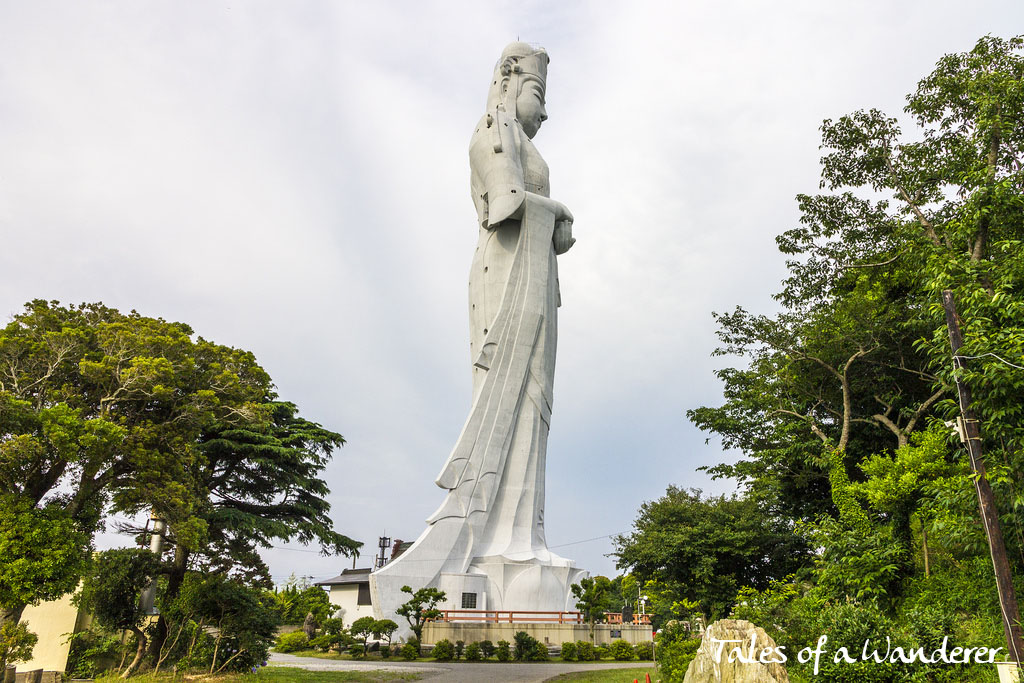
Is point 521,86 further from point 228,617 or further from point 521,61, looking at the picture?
point 228,617

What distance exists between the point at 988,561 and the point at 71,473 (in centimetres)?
1302

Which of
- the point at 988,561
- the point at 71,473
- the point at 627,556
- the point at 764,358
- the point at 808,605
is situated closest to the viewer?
the point at 988,561

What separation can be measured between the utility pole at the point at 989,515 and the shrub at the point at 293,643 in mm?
20062

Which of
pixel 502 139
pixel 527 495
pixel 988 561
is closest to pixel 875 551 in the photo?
pixel 988 561

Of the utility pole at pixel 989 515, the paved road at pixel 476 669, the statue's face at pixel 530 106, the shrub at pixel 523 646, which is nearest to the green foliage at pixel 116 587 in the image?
the paved road at pixel 476 669

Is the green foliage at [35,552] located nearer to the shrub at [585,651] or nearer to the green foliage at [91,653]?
the green foliage at [91,653]

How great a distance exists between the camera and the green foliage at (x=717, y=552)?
19516 millimetres

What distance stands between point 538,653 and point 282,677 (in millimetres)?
5635

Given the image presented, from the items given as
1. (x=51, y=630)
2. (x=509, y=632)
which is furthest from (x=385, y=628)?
(x=51, y=630)

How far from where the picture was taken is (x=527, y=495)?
18562 mm

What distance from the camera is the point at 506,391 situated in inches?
736

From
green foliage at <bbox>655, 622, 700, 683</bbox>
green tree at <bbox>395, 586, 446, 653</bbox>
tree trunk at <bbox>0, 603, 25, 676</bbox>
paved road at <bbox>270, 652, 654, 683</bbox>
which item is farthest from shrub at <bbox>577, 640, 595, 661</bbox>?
tree trunk at <bbox>0, 603, 25, 676</bbox>

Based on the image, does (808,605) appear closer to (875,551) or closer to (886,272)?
(875,551)

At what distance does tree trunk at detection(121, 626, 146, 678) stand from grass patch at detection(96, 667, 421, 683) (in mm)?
201
